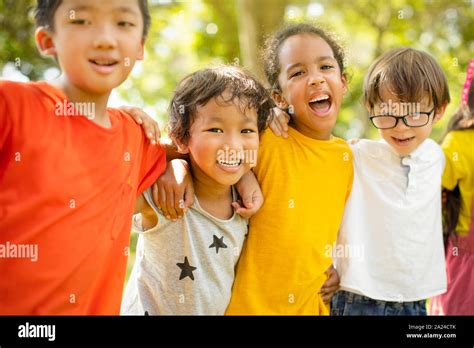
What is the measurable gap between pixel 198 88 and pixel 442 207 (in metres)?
1.14

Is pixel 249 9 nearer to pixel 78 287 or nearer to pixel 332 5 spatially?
pixel 332 5

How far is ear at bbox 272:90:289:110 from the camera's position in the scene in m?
2.07

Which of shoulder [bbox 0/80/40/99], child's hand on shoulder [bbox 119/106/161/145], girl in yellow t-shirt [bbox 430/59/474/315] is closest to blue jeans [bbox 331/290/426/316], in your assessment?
girl in yellow t-shirt [bbox 430/59/474/315]

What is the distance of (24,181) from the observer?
1541 millimetres

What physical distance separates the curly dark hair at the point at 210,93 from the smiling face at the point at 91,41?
25 centimetres

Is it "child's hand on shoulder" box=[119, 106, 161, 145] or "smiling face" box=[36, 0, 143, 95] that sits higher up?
"smiling face" box=[36, 0, 143, 95]

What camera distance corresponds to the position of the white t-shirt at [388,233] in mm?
2076

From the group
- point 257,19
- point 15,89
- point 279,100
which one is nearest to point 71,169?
point 15,89

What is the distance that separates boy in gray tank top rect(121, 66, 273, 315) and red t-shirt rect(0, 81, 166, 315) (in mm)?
135

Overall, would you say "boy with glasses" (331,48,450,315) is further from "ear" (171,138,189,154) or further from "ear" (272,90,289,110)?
"ear" (171,138,189,154)

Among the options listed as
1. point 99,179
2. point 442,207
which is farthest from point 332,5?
point 99,179

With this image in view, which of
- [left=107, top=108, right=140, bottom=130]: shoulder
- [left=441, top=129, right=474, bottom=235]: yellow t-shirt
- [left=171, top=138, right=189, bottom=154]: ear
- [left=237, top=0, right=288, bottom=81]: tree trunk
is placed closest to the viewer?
[left=107, top=108, right=140, bottom=130]: shoulder

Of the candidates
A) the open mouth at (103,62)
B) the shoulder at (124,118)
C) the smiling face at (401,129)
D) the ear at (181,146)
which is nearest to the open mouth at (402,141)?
the smiling face at (401,129)

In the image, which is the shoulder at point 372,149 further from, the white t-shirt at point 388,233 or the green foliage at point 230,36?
the green foliage at point 230,36
